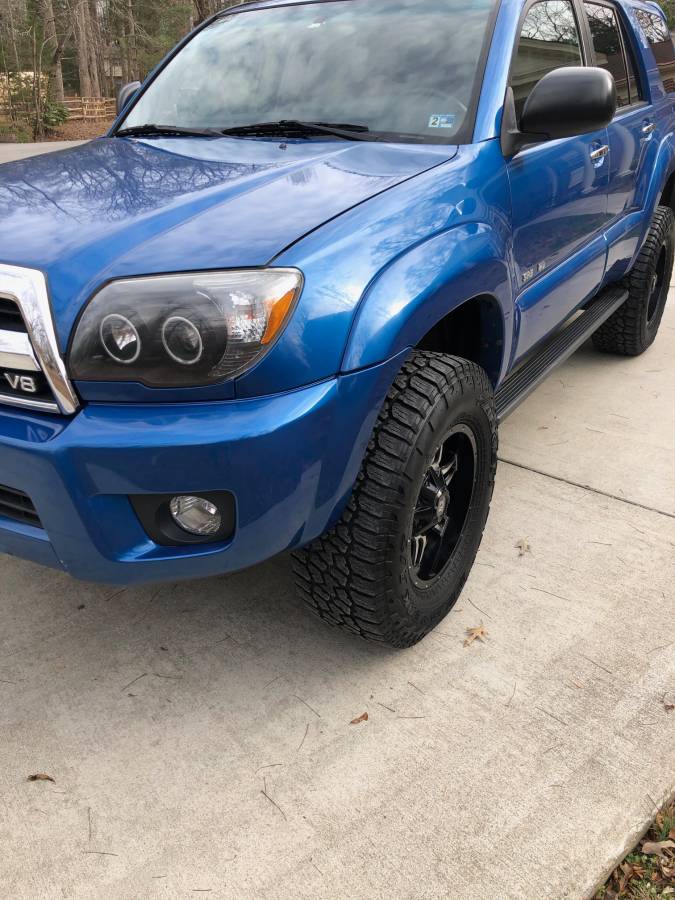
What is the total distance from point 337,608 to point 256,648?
1.22 ft

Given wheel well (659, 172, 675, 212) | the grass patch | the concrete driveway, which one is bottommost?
the grass patch

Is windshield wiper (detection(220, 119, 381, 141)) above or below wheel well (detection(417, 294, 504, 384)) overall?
above

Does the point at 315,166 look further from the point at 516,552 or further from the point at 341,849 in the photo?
the point at 341,849

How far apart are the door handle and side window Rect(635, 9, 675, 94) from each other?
1.45 meters

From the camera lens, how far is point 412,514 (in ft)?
6.64

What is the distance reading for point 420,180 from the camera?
2117 mm

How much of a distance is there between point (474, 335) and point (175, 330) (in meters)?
1.20

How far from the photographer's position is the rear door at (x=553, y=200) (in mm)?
2617

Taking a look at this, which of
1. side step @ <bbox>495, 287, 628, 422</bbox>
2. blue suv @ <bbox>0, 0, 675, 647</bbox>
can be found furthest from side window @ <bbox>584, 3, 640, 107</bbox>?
side step @ <bbox>495, 287, 628, 422</bbox>

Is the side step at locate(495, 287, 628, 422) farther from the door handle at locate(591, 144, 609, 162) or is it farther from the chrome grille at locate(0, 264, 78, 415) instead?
the chrome grille at locate(0, 264, 78, 415)

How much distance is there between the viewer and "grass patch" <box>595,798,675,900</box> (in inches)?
65.6

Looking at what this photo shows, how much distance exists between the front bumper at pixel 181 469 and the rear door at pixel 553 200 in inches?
43.0

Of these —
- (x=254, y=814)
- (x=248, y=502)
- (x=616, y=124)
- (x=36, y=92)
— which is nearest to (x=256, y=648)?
(x=254, y=814)

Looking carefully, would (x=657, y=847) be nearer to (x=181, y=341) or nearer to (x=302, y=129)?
(x=181, y=341)
